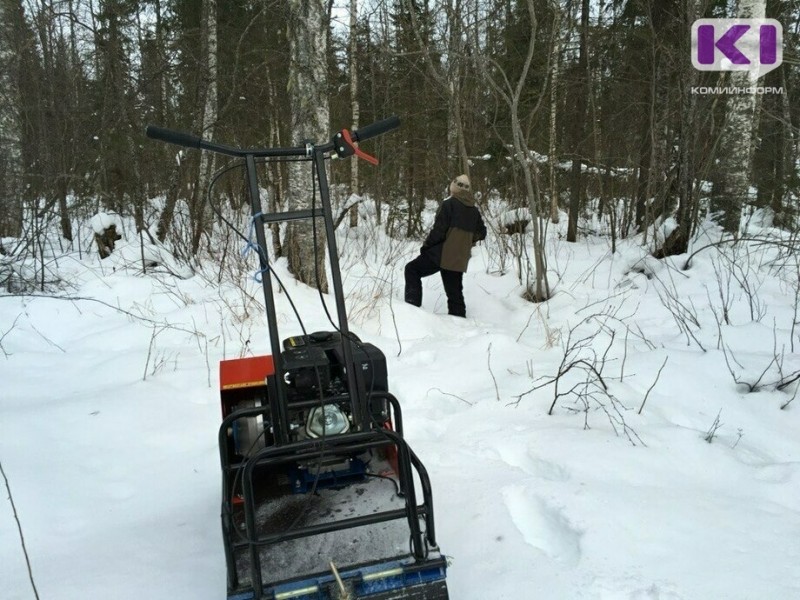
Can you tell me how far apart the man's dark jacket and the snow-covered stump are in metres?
6.00

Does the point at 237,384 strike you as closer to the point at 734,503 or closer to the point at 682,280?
the point at 734,503

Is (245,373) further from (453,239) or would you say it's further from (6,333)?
(453,239)

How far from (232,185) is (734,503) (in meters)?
12.3

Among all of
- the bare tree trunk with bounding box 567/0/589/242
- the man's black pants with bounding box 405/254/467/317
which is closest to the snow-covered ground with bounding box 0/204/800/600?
the man's black pants with bounding box 405/254/467/317

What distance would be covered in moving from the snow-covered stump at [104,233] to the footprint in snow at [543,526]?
348 inches

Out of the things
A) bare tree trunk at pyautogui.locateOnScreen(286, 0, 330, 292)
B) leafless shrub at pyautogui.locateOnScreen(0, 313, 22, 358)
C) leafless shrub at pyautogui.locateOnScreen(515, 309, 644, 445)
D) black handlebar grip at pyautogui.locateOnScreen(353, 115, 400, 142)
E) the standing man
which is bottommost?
leafless shrub at pyautogui.locateOnScreen(515, 309, 644, 445)

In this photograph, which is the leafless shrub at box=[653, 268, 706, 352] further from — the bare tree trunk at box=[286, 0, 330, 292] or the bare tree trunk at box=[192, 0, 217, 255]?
the bare tree trunk at box=[192, 0, 217, 255]

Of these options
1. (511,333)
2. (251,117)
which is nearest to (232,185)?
(251,117)

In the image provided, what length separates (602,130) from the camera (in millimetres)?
12555

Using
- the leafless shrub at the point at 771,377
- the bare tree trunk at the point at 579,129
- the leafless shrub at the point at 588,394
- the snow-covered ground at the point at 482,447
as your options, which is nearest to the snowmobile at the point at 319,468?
the snow-covered ground at the point at 482,447

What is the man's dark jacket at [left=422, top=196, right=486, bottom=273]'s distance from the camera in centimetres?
606

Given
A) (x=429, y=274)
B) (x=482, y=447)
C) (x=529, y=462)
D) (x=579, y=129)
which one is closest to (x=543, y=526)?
(x=529, y=462)

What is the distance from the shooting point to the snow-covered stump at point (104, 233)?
922cm

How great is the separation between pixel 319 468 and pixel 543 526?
99 cm
